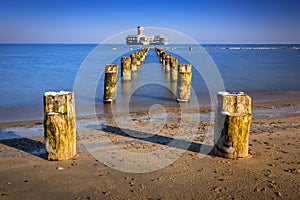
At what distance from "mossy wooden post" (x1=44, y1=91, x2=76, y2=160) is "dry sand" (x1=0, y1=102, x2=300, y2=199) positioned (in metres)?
0.18

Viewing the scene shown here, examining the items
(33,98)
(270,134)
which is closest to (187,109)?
(270,134)

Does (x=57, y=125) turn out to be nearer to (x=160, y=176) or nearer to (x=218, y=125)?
(x=160, y=176)

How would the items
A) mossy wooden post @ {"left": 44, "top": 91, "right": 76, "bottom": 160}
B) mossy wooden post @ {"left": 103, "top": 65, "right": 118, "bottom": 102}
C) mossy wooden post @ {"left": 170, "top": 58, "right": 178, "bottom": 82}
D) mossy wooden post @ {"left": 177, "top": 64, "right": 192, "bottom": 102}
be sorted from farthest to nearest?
mossy wooden post @ {"left": 170, "top": 58, "right": 178, "bottom": 82}, mossy wooden post @ {"left": 103, "top": 65, "right": 118, "bottom": 102}, mossy wooden post @ {"left": 177, "top": 64, "right": 192, "bottom": 102}, mossy wooden post @ {"left": 44, "top": 91, "right": 76, "bottom": 160}

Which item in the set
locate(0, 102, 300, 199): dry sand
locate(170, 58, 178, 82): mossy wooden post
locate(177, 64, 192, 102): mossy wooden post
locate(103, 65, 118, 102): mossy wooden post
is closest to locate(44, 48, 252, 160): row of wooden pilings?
locate(0, 102, 300, 199): dry sand

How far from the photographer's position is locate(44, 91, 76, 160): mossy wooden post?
14.3 feet

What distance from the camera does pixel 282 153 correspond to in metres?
4.77

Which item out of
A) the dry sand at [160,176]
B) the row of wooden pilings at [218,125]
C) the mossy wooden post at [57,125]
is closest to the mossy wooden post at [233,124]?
the row of wooden pilings at [218,125]

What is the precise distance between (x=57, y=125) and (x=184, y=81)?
257 inches

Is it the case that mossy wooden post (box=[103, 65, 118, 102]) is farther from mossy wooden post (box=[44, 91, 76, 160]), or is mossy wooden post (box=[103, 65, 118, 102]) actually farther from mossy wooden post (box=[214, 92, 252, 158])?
mossy wooden post (box=[214, 92, 252, 158])

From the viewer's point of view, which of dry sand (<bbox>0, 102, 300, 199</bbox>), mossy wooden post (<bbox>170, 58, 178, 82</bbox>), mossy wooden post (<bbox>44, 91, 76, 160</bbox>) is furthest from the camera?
mossy wooden post (<bbox>170, 58, 178, 82</bbox>)

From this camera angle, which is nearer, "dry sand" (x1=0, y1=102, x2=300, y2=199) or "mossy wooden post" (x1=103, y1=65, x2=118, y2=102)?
"dry sand" (x1=0, y1=102, x2=300, y2=199)

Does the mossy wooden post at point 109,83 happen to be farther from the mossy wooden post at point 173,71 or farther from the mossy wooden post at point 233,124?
the mossy wooden post at point 173,71

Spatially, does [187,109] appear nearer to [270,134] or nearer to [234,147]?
[270,134]

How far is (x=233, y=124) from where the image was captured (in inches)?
171
